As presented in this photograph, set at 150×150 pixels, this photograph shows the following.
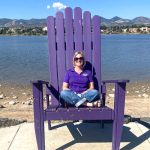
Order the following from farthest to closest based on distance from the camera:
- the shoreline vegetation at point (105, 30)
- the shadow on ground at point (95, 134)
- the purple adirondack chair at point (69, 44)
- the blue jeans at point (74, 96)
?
the shoreline vegetation at point (105, 30), the purple adirondack chair at point (69, 44), the shadow on ground at point (95, 134), the blue jeans at point (74, 96)

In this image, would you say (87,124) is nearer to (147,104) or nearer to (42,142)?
(42,142)

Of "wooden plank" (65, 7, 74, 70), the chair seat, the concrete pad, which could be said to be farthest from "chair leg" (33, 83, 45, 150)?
"wooden plank" (65, 7, 74, 70)

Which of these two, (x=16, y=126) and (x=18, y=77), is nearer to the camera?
(x=16, y=126)

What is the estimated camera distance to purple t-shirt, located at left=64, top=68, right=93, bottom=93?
556cm

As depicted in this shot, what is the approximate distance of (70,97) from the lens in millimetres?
5227

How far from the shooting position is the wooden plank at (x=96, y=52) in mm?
5879

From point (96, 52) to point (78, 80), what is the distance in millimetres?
586

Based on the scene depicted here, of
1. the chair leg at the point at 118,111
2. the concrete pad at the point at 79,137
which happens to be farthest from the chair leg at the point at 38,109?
the chair leg at the point at 118,111

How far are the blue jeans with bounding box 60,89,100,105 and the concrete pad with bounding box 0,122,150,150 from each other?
52cm

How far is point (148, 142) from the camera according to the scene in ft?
17.4

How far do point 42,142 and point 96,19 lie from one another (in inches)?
74.5

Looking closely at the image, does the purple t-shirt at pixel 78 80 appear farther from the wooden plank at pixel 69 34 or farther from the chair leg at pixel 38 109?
the chair leg at pixel 38 109

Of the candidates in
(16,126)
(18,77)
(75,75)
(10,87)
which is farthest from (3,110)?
(18,77)

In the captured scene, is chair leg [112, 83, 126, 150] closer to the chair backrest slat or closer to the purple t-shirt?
the purple t-shirt
